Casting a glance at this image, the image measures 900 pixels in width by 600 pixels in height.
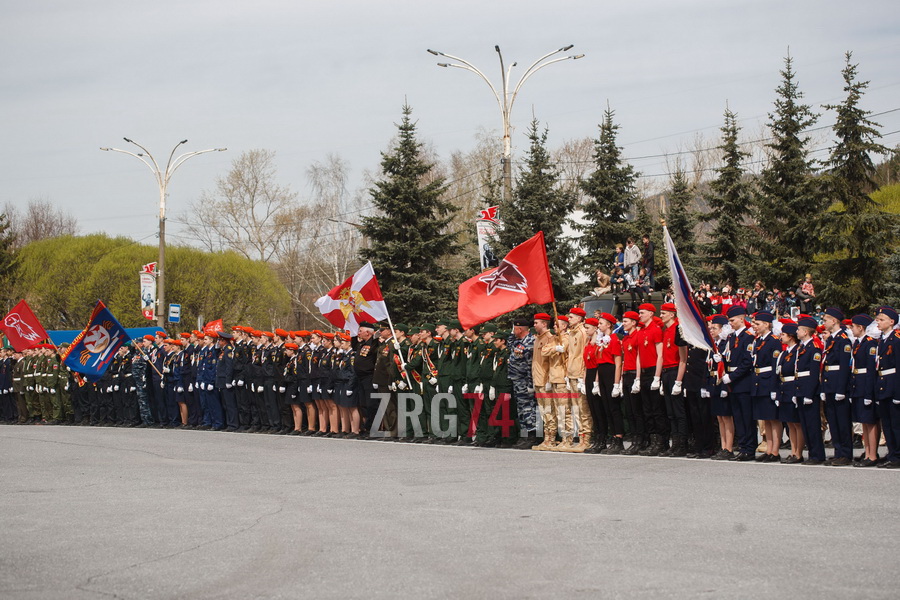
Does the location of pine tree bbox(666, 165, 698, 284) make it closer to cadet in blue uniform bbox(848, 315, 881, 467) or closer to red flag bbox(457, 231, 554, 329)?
red flag bbox(457, 231, 554, 329)

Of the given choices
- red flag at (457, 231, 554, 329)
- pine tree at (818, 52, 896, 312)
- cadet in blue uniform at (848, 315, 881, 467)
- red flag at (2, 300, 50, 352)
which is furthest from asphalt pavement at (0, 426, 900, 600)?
pine tree at (818, 52, 896, 312)

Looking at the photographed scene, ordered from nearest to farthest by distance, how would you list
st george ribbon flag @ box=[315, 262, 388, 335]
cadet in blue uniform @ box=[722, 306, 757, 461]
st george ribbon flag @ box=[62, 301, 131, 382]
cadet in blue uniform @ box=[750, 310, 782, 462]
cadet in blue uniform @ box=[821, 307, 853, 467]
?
cadet in blue uniform @ box=[821, 307, 853, 467] < cadet in blue uniform @ box=[750, 310, 782, 462] < cadet in blue uniform @ box=[722, 306, 757, 461] < st george ribbon flag @ box=[315, 262, 388, 335] < st george ribbon flag @ box=[62, 301, 131, 382]

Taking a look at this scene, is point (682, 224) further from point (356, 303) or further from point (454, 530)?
point (454, 530)

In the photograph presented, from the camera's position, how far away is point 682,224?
3919cm

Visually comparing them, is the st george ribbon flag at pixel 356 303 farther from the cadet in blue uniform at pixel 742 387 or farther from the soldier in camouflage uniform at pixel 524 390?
the cadet in blue uniform at pixel 742 387

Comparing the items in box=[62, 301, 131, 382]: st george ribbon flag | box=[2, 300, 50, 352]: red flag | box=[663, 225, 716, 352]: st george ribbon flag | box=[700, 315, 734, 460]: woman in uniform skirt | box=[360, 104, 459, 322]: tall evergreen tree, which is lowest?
box=[700, 315, 734, 460]: woman in uniform skirt

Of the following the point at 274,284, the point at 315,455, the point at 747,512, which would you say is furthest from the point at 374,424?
the point at 274,284

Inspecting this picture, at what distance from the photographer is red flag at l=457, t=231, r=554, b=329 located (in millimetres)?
16188

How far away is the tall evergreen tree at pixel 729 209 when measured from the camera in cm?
3581

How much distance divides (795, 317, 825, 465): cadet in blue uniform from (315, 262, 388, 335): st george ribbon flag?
8394 mm

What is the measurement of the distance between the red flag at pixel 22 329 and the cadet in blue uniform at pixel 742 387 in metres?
18.9

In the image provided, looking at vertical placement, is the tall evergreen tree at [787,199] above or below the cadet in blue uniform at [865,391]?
above

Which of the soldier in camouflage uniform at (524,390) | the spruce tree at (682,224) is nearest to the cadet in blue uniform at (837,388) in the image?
the soldier in camouflage uniform at (524,390)

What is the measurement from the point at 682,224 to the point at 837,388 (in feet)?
88.9
